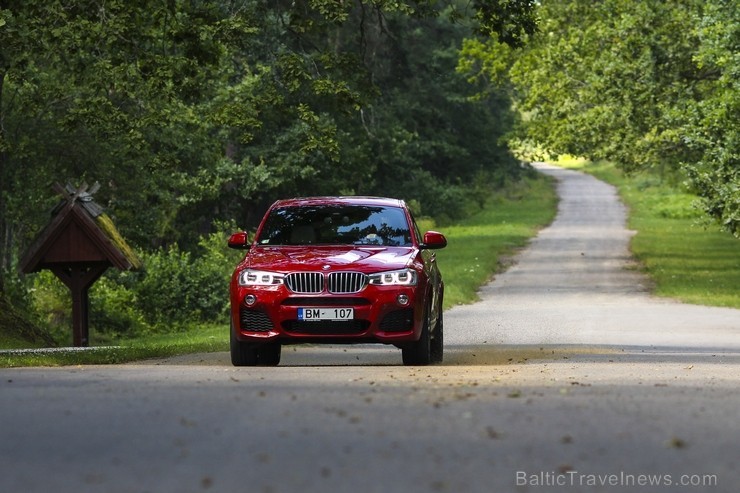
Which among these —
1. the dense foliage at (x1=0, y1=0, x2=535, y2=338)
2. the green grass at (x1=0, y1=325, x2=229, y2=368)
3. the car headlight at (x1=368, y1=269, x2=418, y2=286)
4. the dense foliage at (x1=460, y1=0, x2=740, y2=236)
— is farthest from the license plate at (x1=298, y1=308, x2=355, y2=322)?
the dense foliage at (x1=460, y1=0, x2=740, y2=236)

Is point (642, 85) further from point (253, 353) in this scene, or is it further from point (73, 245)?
point (253, 353)

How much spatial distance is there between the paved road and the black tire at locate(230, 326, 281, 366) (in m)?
0.77

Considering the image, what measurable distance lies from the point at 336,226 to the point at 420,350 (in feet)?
5.70

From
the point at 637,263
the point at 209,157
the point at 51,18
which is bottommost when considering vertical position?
the point at 637,263

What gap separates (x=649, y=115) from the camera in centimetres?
4388

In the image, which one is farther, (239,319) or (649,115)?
(649,115)

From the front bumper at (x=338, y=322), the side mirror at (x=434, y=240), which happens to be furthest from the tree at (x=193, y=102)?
the front bumper at (x=338, y=322)

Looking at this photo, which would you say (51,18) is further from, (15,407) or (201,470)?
(201,470)

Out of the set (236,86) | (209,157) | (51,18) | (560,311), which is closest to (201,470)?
(51,18)

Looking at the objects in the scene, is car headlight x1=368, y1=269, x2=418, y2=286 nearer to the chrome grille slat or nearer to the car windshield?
the chrome grille slat

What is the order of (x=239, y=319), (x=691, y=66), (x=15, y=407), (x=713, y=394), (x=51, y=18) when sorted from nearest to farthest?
(x=15, y=407) < (x=713, y=394) < (x=239, y=319) < (x=51, y=18) < (x=691, y=66)

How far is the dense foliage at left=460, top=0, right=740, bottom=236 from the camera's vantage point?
37.8m

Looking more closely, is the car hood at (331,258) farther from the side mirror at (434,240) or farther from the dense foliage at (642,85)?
the dense foliage at (642,85)

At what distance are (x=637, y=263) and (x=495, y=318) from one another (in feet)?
65.9
